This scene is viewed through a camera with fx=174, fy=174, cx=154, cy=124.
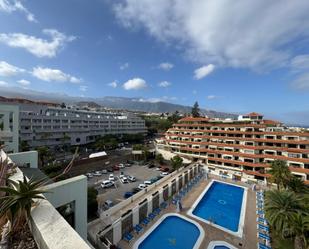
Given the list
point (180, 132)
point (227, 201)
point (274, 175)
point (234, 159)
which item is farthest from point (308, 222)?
point (180, 132)

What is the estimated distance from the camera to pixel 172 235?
19859mm

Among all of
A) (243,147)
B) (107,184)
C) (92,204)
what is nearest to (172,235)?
(92,204)

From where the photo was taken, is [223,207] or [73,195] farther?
[223,207]

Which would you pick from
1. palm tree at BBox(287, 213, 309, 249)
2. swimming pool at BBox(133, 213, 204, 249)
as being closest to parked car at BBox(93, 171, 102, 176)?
swimming pool at BBox(133, 213, 204, 249)

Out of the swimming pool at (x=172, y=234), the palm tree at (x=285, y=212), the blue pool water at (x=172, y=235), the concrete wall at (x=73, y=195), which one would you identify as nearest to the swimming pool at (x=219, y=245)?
the swimming pool at (x=172, y=234)

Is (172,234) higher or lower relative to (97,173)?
lower

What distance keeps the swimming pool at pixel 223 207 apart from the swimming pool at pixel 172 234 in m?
2.35

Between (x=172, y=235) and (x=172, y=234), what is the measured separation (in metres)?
0.16

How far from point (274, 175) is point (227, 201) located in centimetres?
1018

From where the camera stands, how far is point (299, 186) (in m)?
29.7

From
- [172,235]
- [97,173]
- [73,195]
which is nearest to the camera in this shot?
[73,195]

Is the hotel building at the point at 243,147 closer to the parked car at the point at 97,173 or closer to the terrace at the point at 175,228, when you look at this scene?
the terrace at the point at 175,228

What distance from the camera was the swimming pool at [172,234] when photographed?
59.9 feet

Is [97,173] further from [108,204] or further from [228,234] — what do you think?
[228,234]
